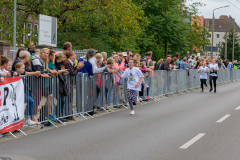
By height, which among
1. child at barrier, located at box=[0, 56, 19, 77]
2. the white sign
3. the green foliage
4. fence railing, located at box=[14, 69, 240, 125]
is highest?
the green foliage

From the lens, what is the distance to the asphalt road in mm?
7402

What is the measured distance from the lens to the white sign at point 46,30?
1445cm

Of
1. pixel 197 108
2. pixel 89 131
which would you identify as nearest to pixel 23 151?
pixel 89 131

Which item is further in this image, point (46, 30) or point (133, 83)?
point (46, 30)

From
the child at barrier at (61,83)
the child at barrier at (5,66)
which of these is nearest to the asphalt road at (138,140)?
the child at barrier at (61,83)

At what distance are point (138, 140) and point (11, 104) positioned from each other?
2811 mm

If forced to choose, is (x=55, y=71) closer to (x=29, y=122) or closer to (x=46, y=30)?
(x=29, y=122)

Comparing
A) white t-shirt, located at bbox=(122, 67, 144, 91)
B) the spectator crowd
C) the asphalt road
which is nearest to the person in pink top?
the spectator crowd

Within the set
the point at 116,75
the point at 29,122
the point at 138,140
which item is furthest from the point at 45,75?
the point at 116,75

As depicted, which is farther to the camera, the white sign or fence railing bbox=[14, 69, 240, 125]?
the white sign

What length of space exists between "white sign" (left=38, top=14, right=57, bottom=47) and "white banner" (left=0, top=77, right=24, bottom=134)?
4.69 m

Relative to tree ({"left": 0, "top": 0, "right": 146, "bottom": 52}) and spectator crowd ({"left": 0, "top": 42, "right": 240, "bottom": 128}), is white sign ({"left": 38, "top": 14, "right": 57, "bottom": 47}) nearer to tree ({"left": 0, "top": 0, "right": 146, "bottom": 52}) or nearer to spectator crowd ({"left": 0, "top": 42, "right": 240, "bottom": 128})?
spectator crowd ({"left": 0, "top": 42, "right": 240, "bottom": 128})

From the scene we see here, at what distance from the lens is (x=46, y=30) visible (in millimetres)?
14828

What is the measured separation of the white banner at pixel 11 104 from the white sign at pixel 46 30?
4685 mm
